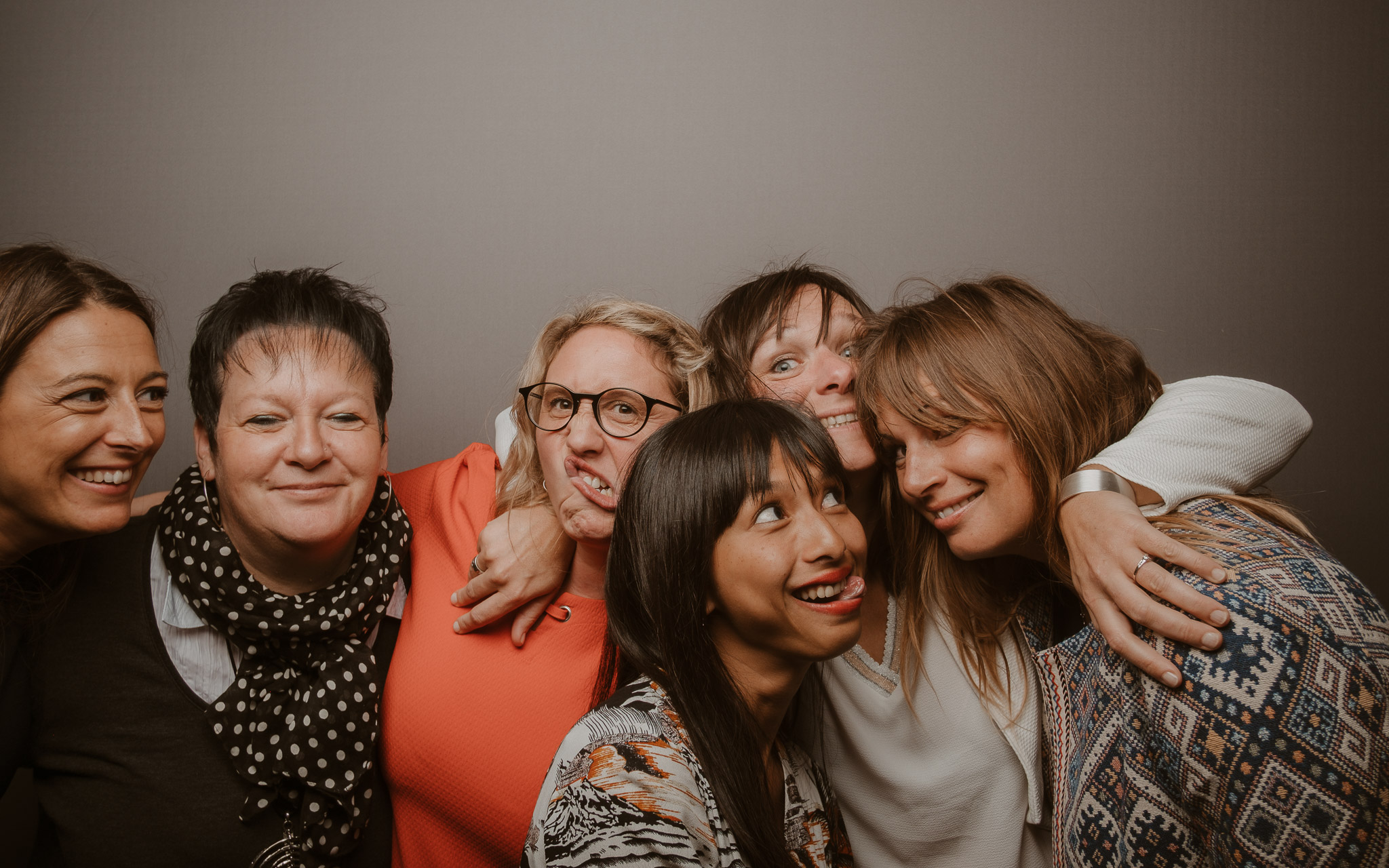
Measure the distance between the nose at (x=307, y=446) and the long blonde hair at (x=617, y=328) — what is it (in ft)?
1.55

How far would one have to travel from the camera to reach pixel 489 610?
1.65 m

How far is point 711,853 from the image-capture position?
114 cm

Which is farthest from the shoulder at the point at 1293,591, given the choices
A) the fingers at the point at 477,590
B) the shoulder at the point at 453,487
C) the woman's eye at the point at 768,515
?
the shoulder at the point at 453,487

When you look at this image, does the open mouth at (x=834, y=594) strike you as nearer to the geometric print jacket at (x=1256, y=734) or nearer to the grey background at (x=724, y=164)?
the geometric print jacket at (x=1256, y=734)

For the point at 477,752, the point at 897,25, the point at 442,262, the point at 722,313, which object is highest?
the point at 897,25

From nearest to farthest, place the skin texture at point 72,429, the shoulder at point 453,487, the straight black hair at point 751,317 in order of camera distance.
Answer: the skin texture at point 72,429 < the straight black hair at point 751,317 < the shoulder at point 453,487

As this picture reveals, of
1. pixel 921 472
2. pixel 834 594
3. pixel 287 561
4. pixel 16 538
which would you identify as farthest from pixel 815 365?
pixel 16 538

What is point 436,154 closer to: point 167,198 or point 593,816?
point 167,198

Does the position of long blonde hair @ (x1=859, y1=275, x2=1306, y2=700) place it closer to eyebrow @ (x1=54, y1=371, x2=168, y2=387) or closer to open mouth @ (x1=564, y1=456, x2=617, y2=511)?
open mouth @ (x1=564, y1=456, x2=617, y2=511)

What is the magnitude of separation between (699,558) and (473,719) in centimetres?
65

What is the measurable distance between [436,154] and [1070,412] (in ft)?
6.77

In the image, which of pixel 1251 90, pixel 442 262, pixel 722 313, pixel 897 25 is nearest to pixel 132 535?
pixel 442 262

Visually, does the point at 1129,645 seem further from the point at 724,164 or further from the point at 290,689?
the point at 724,164

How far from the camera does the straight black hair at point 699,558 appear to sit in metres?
1.27
